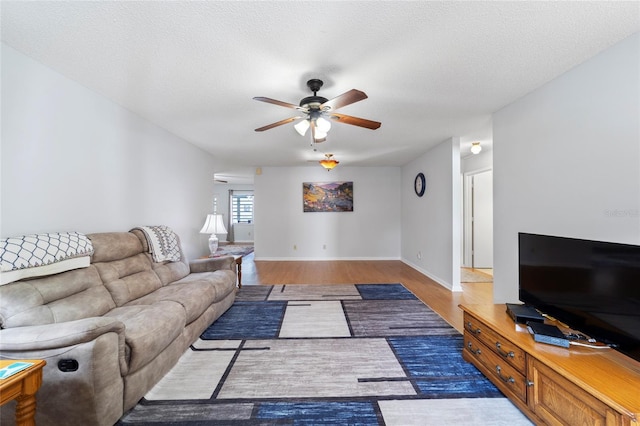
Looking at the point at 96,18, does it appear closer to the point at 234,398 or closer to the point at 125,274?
the point at 125,274

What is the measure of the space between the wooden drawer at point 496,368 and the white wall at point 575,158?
1015mm

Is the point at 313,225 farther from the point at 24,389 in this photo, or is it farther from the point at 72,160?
the point at 24,389

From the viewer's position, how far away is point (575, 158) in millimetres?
1930

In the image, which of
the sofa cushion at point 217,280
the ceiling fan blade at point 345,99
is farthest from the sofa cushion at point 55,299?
the ceiling fan blade at point 345,99

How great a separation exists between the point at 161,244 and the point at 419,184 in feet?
15.0

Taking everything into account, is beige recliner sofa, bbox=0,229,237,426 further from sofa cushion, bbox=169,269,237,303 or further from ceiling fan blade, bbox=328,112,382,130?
ceiling fan blade, bbox=328,112,382,130

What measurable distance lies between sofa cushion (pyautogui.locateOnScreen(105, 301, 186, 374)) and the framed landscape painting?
4.48 meters

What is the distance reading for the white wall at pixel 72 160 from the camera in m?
1.73

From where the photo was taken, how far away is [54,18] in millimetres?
1447

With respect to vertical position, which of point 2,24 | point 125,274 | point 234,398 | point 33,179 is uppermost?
point 2,24

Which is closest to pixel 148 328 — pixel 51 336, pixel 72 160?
pixel 51 336

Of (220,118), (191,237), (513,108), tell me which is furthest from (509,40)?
(191,237)

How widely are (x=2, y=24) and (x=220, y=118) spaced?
164 cm

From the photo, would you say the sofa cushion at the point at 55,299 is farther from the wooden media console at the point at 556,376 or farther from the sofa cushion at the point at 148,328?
the wooden media console at the point at 556,376
